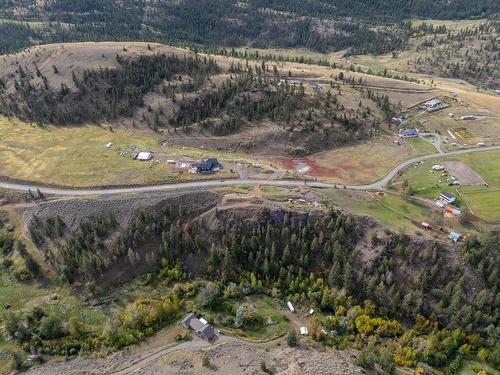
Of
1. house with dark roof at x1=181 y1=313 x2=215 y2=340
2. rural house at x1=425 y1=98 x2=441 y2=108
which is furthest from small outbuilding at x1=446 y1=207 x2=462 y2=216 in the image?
rural house at x1=425 y1=98 x2=441 y2=108

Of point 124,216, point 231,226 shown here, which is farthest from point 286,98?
point 124,216

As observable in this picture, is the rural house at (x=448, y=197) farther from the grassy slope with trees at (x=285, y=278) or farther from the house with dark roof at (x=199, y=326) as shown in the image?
the house with dark roof at (x=199, y=326)

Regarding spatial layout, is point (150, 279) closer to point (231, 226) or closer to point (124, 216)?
point (124, 216)

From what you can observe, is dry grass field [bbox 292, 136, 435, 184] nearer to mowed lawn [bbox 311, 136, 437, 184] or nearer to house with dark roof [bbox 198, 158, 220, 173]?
mowed lawn [bbox 311, 136, 437, 184]

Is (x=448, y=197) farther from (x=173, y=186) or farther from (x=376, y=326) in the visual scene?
(x=173, y=186)

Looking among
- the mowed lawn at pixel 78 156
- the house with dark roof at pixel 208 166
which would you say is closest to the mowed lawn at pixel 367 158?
the house with dark roof at pixel 208 166

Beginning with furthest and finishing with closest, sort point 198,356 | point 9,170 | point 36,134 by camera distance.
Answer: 1. point 36,134
2. point 9,170
3. point 198,356

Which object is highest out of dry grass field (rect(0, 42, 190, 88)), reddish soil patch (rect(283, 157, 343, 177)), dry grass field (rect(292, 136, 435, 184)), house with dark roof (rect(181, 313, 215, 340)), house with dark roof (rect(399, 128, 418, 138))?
dry grass field (rect(0, 42, 190, 88))
